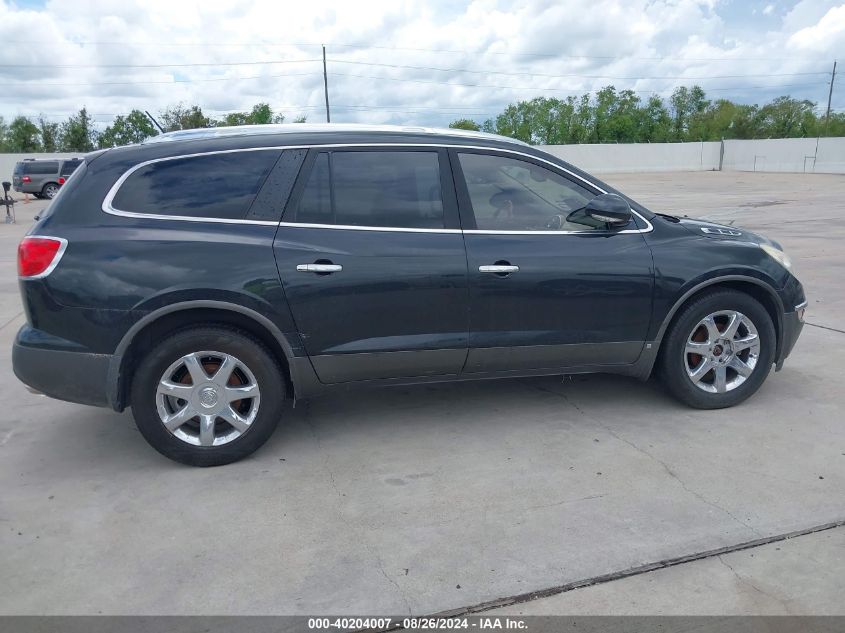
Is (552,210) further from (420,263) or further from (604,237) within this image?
(420,263)

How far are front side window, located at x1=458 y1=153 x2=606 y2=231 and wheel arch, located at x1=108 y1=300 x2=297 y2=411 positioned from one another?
1371 mm

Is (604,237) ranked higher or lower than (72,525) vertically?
higher

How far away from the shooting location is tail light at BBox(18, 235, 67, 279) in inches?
148

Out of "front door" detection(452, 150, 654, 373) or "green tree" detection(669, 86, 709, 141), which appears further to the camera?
"green tree" detection(669, 86, 709, 141)

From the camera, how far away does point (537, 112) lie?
76125 millimetres

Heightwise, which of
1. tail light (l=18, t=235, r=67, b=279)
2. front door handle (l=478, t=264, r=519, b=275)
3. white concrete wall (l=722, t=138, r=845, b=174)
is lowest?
white concrete wall (l=722, t=138, r=845, b=174)

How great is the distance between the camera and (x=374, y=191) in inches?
164

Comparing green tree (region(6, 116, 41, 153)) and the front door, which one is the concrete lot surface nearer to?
the front door

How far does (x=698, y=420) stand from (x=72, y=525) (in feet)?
12.0

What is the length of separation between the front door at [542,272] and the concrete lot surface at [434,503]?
1.69 feet

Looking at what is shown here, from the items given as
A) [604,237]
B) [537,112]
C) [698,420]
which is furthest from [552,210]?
[537,112]

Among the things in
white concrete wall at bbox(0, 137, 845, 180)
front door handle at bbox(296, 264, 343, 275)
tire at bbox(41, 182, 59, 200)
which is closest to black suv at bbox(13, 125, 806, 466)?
front door handle at bbox(296, 264, 343, 275)

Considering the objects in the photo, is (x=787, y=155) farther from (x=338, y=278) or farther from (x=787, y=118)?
Result: (x=338, y=278)

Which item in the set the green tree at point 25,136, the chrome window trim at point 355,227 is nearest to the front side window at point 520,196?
the chrome window trim at point 355,227
